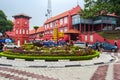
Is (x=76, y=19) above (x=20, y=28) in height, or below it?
above

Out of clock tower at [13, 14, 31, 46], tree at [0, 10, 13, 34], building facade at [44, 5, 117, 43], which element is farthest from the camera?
clock tower at [13, 14, 31, 46]

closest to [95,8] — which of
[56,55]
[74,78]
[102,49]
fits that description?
[102,49]

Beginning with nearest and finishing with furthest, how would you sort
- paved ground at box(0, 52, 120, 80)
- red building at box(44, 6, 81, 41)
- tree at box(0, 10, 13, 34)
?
1. paved ground at box(0, 52, 120, 80)
2. red building at box(44, 6, 81, 41)
3. tree at box(0, 10, 13, 34)

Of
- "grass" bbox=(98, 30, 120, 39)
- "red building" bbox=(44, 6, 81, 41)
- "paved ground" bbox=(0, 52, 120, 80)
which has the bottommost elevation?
"paved ground" bbox=(0, 52, 120, 80)

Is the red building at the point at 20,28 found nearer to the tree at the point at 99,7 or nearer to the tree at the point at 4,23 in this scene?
the tree at the point at 4,23

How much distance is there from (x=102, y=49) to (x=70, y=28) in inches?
830

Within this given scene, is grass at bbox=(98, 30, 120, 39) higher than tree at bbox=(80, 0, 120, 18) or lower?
lower

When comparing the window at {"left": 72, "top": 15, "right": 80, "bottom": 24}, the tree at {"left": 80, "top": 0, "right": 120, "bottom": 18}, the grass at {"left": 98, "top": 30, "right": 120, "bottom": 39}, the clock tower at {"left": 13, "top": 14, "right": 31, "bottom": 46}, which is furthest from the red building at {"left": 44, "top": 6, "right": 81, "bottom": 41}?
the tree at {"left": 80, "top": 0, "right": 120, "bottom": 18}

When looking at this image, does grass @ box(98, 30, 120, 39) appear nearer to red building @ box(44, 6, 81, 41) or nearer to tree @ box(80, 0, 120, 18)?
tree @ box(80, 0, 120, 18)

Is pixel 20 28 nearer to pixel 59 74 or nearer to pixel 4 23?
pixel 4 23

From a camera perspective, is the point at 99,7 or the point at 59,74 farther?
the point at 99,7

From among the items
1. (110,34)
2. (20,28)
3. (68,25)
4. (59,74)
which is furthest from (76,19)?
(59,74)

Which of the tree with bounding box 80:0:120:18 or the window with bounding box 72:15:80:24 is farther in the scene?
the window with bounding box 72:15:80:24

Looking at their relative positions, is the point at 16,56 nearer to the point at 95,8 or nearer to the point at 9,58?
the point at 9,58
